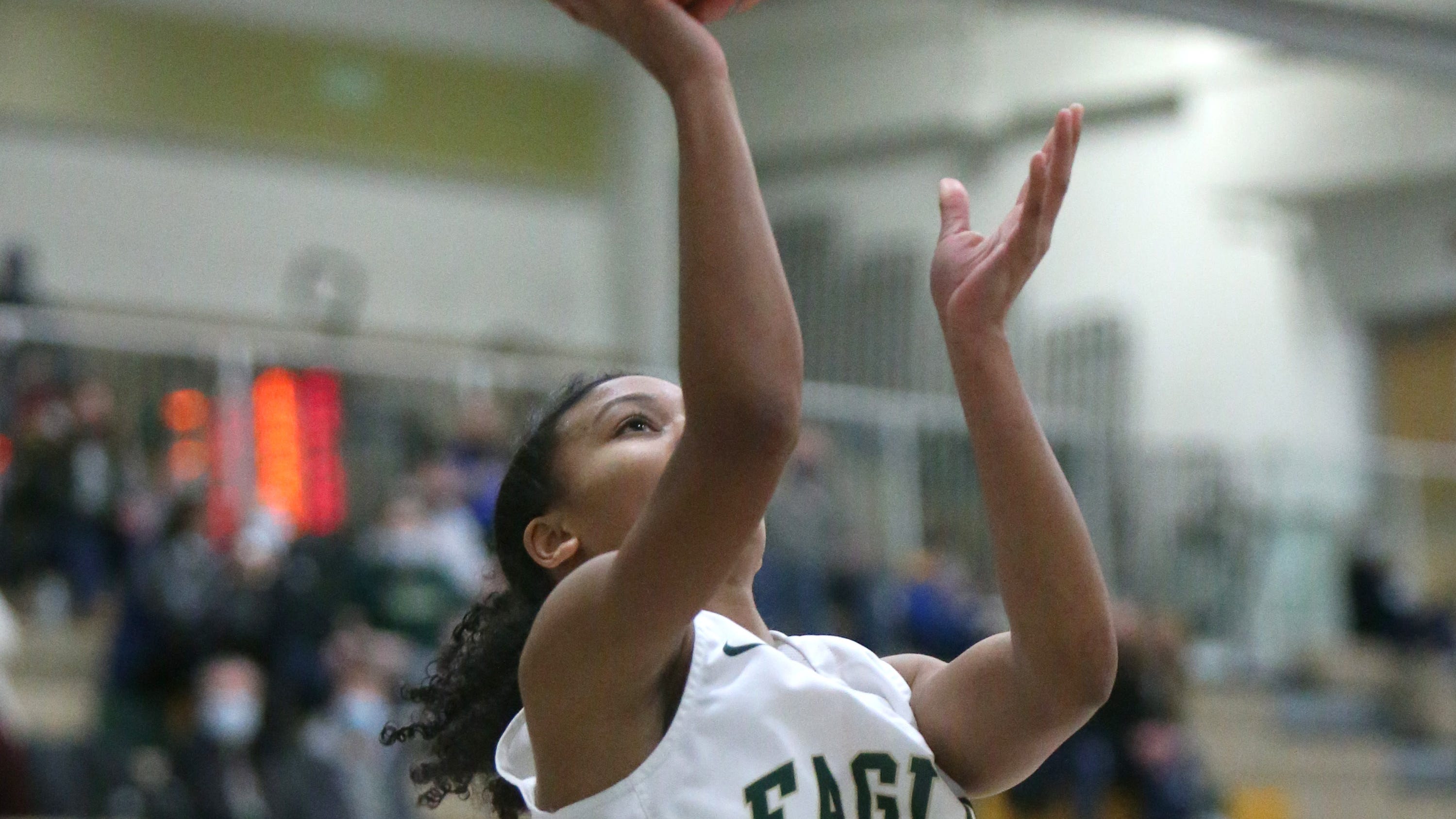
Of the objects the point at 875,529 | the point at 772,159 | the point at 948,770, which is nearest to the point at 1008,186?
the point at 772,159

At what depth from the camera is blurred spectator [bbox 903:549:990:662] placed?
9.27 m

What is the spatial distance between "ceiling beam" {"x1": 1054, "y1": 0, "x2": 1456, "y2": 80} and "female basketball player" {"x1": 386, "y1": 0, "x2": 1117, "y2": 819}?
248cm

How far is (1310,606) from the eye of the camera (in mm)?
12461

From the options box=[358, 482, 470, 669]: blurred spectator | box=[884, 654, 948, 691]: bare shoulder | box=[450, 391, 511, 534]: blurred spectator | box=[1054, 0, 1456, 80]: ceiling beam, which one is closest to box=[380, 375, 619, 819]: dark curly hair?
box=[884, 654, 948, 691]: bare shoulder

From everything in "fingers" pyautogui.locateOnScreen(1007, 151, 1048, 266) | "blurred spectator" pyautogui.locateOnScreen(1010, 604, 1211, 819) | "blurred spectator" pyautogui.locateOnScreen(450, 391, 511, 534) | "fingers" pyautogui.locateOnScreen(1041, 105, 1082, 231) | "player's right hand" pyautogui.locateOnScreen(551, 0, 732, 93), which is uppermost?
"player's right hand" pyautogui.locateOnScreen(551, 0, 732, 93)

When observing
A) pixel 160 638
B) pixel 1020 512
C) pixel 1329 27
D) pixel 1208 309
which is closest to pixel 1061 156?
pixel 1020 512

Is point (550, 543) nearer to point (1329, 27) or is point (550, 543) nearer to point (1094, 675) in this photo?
point (1094, 675)

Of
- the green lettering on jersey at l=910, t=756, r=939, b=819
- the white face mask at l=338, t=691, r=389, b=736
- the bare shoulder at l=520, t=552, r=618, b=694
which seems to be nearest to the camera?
the bare shoulder at l=520, t=552, r=618, b=694

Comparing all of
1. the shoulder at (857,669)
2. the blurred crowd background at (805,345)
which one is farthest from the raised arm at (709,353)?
the blurred crowd background at (805,345)

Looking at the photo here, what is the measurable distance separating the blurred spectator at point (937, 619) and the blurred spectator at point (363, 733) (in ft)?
8.64

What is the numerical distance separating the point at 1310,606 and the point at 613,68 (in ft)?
22.4

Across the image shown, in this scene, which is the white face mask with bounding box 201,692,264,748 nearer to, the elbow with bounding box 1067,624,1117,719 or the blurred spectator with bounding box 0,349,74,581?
the blurred spectator with bounding box 0,349,74,581

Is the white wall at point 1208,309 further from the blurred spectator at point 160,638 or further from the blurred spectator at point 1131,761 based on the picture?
the blurred spectator at point 160,638

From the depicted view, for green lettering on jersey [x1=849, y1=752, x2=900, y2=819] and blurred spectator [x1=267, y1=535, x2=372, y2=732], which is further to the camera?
blurred spectator [x1=267, y1=535, x2=372, y2=732]
